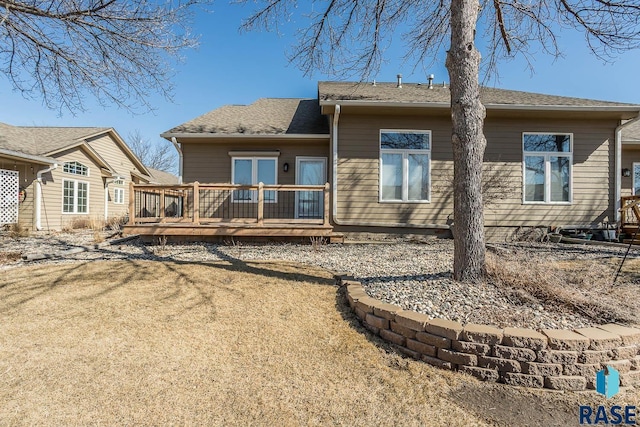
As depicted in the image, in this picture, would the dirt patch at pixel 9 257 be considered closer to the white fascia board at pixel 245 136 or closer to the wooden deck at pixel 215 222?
the wooden deck at pixel 215 222

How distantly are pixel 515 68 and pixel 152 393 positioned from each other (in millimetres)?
8865

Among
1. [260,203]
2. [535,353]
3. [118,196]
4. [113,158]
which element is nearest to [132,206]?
[260,203]

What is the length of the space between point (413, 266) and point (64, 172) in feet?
48.0

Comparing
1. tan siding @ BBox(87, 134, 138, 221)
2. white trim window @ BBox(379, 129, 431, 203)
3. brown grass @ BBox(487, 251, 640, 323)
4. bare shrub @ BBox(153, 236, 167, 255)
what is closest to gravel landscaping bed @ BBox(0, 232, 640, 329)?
bare shrub @ BBox(153, 236, 167, 255)

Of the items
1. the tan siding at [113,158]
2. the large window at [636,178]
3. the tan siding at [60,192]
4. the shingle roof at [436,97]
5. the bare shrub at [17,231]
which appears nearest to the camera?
the shingle roof at [436,97]

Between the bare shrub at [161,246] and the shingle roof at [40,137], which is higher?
the shingle roof at [40,137]

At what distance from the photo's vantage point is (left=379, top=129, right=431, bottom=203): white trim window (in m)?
7.72

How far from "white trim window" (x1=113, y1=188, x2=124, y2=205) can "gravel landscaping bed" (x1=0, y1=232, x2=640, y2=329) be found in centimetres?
772

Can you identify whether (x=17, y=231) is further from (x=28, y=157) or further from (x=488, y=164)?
(x=488, y=164)

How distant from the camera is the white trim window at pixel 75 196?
12500 mm

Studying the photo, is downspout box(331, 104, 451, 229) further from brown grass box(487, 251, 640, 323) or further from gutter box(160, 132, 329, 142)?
brown grass box(487, 251, 640, 323)

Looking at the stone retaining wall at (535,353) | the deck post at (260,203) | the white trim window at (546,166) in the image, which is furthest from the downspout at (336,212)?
the stone retaining wall at (535,353)

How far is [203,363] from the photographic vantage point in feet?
7.53

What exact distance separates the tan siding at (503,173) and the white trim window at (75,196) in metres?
12.2
